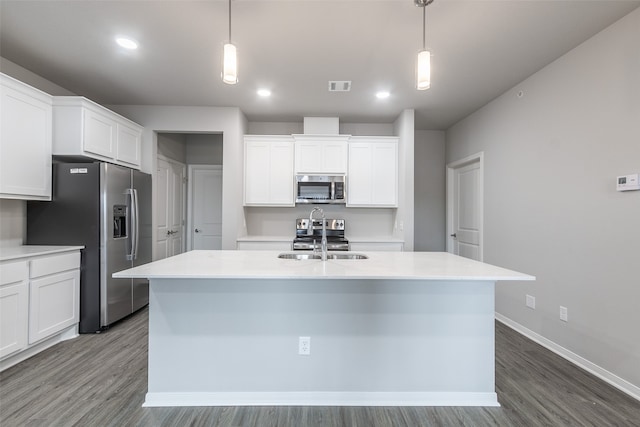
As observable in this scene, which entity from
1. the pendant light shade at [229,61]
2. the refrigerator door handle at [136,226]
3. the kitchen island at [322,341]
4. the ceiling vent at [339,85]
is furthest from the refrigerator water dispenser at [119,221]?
the ceiling vent at [339,85]

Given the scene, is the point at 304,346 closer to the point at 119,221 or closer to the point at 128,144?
the point at 119,221

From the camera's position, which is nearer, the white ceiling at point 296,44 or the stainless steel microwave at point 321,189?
the white ceiling at point 296,44

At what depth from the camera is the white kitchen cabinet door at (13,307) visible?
Answer: 7.12ft

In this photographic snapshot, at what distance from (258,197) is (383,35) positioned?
2680 millimetres

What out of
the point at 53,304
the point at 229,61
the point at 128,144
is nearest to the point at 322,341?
the point at 229,61

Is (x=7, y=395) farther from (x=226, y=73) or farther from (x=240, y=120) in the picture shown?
(x=240, y=120)

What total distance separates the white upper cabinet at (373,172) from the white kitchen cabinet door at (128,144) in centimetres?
287

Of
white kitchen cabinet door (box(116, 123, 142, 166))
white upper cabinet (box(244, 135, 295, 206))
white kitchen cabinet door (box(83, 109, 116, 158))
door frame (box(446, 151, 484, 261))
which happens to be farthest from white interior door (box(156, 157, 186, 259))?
door frame (box(446, 151, 484, 261))

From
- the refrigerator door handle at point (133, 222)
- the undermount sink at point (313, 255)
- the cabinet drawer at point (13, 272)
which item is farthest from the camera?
the refrigerator door handle at point (133, 222)

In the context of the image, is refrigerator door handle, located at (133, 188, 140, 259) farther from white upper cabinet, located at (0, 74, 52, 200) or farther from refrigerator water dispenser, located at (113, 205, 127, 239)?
white upper cabinet, located at (0, 74, 52, 200)

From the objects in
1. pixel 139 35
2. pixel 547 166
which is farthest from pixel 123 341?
pixel 547 166

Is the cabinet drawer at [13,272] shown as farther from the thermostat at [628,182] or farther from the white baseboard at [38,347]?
the thermostat at [628,182]

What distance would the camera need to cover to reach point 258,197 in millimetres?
4242

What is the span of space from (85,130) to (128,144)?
2.15 feet
